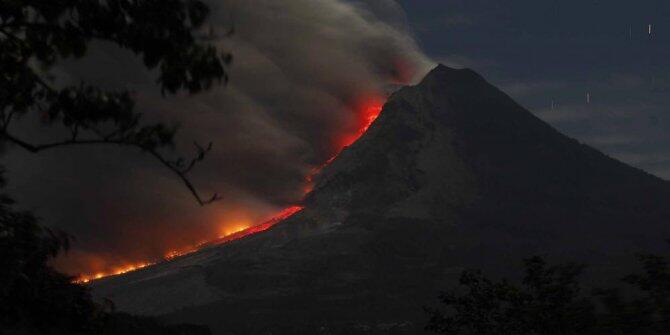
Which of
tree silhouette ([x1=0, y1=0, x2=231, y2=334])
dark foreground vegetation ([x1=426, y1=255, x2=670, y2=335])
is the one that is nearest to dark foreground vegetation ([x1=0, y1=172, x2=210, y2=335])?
tree silhouette ([x1=0, y1=0, x2=231, y2=334])

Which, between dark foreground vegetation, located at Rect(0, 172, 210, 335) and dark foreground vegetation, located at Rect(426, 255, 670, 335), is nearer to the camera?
dark foreground vegetation, located at Rect(0, 172, 210, 335)

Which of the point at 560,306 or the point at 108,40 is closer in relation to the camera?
the point at 108,40


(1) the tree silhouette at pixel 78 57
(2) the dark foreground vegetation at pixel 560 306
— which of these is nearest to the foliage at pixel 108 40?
(1) the tree silhouette at pixel 78 57

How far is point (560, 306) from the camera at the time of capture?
76.5 feet

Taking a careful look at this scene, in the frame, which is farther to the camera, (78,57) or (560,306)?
(560,306)

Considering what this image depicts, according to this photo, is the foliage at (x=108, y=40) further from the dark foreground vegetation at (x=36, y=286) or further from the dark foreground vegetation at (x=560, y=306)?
the dark foreground vegetation at (x=560, y=306)

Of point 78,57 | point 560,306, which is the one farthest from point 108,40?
point 560,306

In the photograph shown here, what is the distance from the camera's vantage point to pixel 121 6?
9.70 metres

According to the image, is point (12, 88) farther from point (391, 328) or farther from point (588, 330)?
point (391, 328)

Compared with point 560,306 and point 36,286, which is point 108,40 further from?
point 560,306

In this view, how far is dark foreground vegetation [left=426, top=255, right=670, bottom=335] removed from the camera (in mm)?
18703

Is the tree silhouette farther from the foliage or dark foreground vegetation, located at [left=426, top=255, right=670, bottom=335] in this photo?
dark foreground vegetation, located at [left=426, top=255, right=670, bottom=335]

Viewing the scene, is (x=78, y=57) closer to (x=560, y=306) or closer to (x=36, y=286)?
(x=36, y=286)

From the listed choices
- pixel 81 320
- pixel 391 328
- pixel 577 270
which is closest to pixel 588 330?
pixel 577 270
